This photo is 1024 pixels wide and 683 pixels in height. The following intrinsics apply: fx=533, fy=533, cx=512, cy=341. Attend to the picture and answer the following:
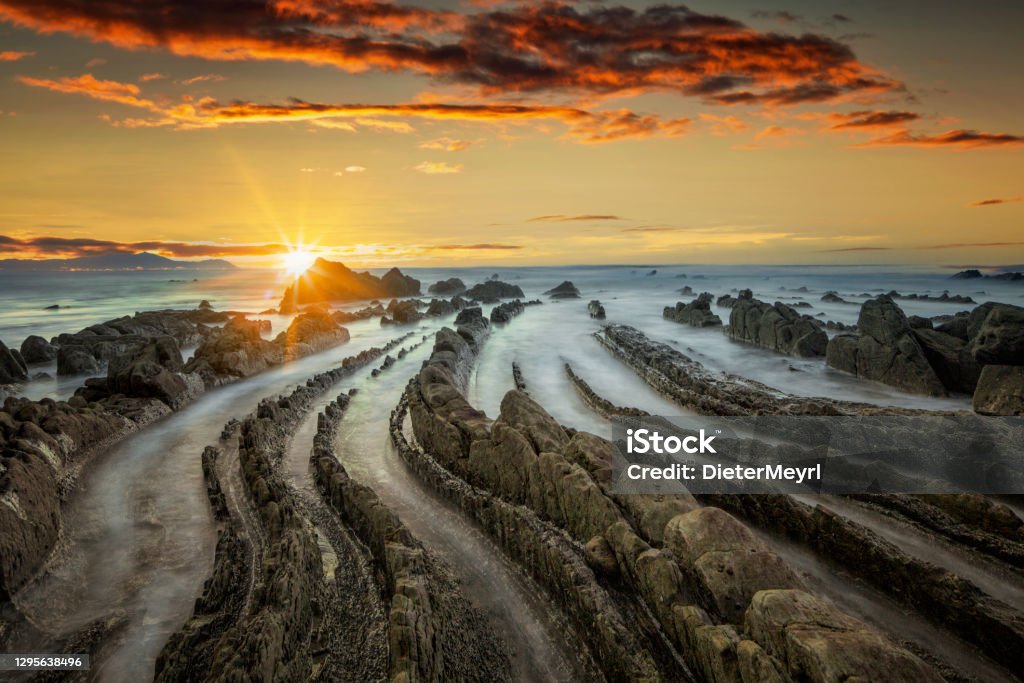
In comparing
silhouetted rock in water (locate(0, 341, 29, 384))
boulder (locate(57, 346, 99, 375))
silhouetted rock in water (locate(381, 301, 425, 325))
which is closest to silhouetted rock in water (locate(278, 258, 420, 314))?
silhouetted rock in water (locate(381, 301, 425, 325))

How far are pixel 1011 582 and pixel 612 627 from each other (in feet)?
27.0

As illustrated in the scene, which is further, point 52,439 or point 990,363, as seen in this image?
point 990,363

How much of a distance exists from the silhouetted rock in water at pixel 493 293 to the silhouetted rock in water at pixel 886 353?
6842cm

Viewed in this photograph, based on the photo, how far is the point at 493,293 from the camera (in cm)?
9819

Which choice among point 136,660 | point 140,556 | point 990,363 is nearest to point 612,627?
point 136,660

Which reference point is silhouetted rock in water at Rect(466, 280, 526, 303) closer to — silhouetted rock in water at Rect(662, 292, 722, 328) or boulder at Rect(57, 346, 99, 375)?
silhouetted rock in water at Rect(662, 292, 722, 328)

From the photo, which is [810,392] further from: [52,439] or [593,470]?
[52,439]

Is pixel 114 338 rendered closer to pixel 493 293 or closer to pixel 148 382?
pixel 148 382

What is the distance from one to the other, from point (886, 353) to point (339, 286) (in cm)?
8369

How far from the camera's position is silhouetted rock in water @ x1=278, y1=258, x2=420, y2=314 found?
8806cm

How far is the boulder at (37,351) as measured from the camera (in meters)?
35.7

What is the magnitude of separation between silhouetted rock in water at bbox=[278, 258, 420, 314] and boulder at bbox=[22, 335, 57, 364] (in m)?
44.8

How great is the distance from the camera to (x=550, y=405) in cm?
2505

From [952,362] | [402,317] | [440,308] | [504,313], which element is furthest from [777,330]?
[440,308]
